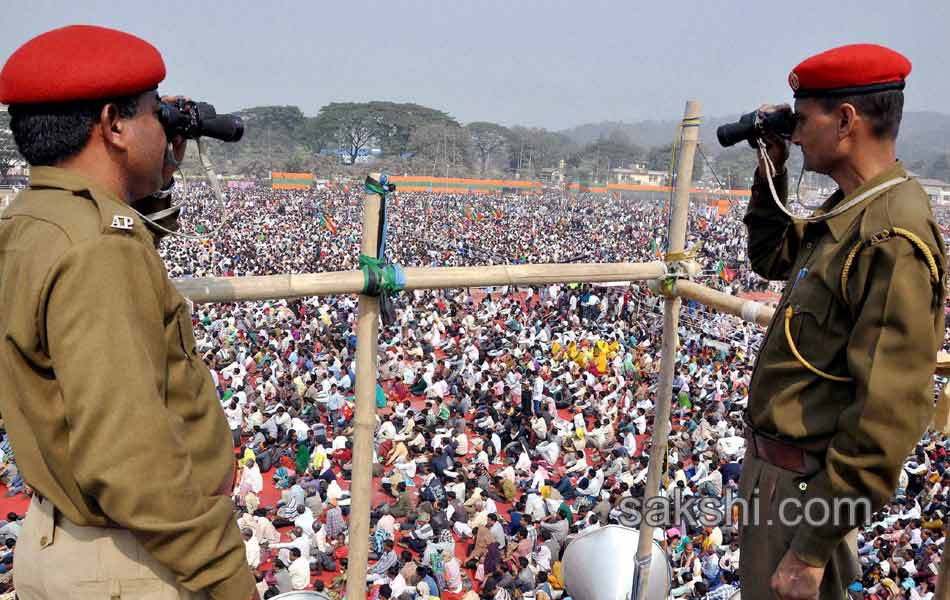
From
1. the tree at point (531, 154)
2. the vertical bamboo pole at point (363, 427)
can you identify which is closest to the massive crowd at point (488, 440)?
the vertical bamboo pole at point (363, 427)

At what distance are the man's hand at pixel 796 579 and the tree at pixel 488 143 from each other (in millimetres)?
55761

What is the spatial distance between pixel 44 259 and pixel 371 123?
52.9m

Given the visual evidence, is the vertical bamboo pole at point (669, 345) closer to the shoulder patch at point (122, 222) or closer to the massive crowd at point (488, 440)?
the massive crowd at point (488, 440)

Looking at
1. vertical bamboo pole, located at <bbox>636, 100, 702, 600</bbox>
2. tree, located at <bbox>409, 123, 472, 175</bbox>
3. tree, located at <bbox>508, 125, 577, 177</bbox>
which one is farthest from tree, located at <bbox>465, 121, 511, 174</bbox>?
vertical bamboo pole, located at <bbox>636, 100, 702, 600</bbox>

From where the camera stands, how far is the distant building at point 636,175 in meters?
52.0

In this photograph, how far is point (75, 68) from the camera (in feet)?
2.88

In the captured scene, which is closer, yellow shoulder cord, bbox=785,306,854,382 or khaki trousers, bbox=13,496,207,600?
khaki trousers, bbox=13,496,207,600

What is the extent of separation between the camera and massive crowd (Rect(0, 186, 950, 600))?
471 cm

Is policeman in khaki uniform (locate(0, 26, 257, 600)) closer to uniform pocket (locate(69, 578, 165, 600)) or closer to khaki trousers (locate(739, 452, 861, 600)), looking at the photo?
uniform pocket (locate(69, 578, 165, 600))

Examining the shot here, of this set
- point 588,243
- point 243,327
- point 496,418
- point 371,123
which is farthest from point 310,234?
point 371,123

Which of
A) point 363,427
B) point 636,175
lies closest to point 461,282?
point 363,427

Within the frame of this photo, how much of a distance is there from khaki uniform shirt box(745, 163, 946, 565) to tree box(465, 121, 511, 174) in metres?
55.6

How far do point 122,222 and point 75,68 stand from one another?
213mm

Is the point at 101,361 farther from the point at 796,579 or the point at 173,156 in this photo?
the point at 796,579
